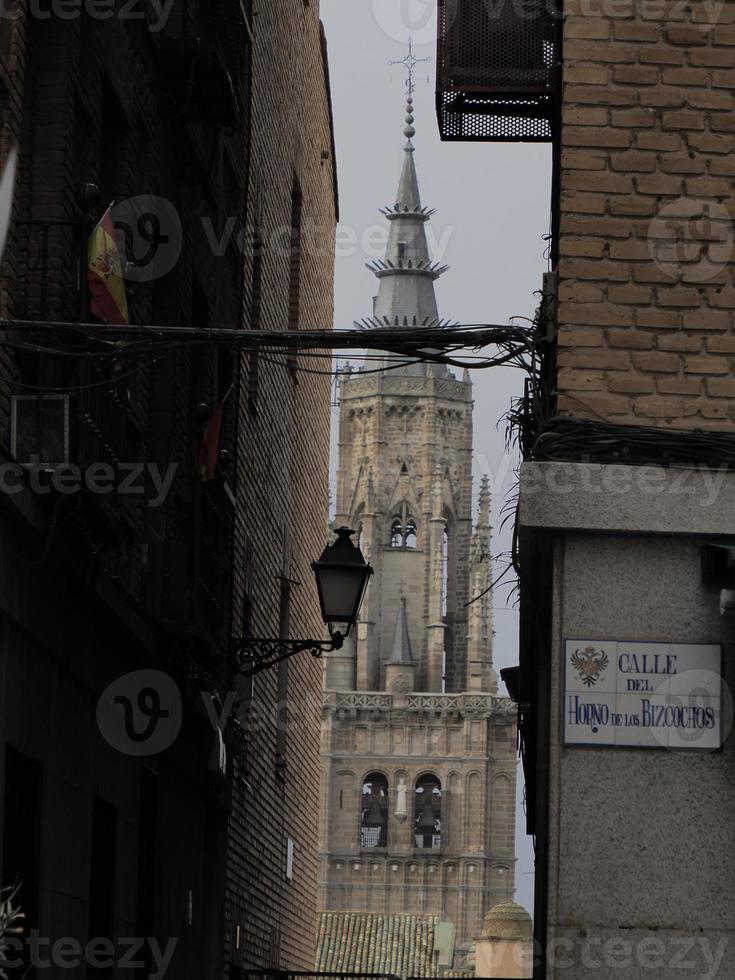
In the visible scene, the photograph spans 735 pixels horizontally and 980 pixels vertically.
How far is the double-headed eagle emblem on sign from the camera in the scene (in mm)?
8750

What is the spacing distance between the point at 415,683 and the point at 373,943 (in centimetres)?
6159

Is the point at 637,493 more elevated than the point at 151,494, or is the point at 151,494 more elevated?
the point at 151,494

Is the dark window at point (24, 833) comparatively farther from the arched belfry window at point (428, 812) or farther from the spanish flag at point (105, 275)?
the arched belfry window at point (428, 812)

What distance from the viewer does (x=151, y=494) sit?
14.3m

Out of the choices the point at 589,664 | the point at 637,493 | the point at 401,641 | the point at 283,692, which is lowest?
the point at 589,664

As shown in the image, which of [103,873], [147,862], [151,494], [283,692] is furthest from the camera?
[283,692]

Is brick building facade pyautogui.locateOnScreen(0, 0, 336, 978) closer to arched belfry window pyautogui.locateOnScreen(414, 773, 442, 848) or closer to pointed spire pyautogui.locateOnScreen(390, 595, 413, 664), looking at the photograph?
pointed spire pyautogui.locateOnScreen(390, 595, 413, 664)

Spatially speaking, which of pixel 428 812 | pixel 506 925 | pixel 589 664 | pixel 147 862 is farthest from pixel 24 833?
pixel 428 812

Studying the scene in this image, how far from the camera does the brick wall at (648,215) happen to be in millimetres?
9000

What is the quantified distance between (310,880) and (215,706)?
1413 centimetres

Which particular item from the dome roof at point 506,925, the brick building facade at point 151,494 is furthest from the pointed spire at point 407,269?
the brick building facade at point 151,494

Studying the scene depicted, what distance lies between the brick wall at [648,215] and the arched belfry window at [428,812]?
124 meters

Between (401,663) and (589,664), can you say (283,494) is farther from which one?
(401,663)

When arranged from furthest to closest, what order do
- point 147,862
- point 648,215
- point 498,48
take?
point 147,862 → point 498,48 → point 648,215
